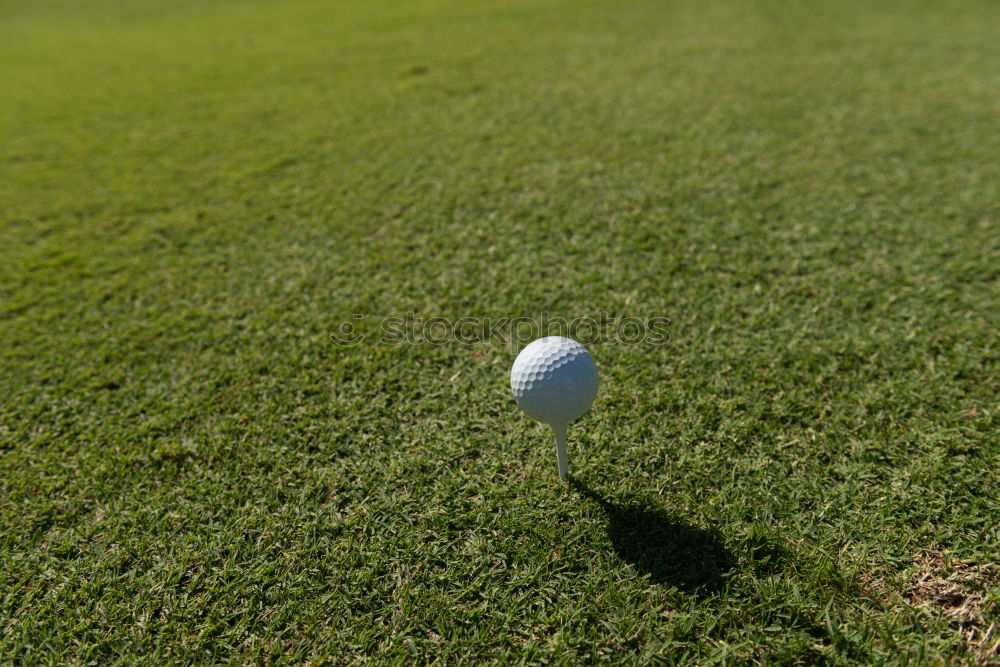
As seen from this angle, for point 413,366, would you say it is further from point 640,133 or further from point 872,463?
point 640,133

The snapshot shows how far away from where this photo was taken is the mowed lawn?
1767 mm

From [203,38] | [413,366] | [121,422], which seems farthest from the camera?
[203,38]

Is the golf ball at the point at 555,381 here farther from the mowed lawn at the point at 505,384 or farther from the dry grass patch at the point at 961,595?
the dry grass patch at the point at 961,595

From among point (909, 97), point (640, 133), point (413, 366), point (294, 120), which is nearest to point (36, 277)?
point (413, 366)

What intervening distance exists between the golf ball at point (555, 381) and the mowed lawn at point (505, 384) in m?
0.44

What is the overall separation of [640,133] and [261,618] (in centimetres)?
451

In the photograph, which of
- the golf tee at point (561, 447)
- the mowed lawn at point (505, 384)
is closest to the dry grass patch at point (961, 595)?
the mowed lawn at point (505, 384)

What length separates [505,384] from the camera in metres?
2.61

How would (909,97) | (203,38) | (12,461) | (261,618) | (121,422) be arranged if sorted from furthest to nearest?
(203,38) → (909,97) → (121,422) → (12,461) → (261,618)

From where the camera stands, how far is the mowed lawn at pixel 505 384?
1.77 metres

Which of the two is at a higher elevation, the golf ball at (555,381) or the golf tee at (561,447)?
the golf ball at (555,381)

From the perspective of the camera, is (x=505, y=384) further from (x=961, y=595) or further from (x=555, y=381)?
(x=961, y=595)

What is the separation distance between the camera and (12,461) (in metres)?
2.36

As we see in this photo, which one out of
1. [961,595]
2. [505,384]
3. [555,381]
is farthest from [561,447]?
[961,595]
